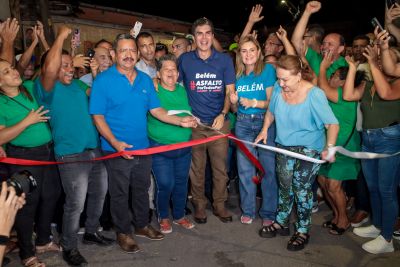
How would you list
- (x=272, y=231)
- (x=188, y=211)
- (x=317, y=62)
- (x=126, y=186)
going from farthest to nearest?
(x=188, y=211)
(x=317, y=62)
(x=272, y=231)
(x=126, y=186)

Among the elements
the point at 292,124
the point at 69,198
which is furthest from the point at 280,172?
the point at 69,198

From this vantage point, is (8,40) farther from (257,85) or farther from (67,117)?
(257,85)

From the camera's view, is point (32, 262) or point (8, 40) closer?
point (32, 262)

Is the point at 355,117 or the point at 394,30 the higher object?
the point at 394,30

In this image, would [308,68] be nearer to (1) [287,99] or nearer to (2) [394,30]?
(1) [287,99]

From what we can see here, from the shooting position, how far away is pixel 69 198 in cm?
355

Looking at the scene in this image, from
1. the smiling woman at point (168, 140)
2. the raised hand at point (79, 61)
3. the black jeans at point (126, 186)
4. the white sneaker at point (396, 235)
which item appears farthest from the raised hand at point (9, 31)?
the white sneaker at point (396, 235)

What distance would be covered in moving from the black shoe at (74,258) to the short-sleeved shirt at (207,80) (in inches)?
80.6

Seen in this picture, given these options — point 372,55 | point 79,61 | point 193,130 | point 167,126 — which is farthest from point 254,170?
point 79,61

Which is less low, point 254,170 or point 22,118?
point 22,118

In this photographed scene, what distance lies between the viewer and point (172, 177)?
14.0ft

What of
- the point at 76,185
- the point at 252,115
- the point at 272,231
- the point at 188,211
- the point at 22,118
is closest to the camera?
the point at 22,118

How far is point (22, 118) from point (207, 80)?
2.10 metres

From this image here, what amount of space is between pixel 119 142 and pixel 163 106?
83 centimetres
